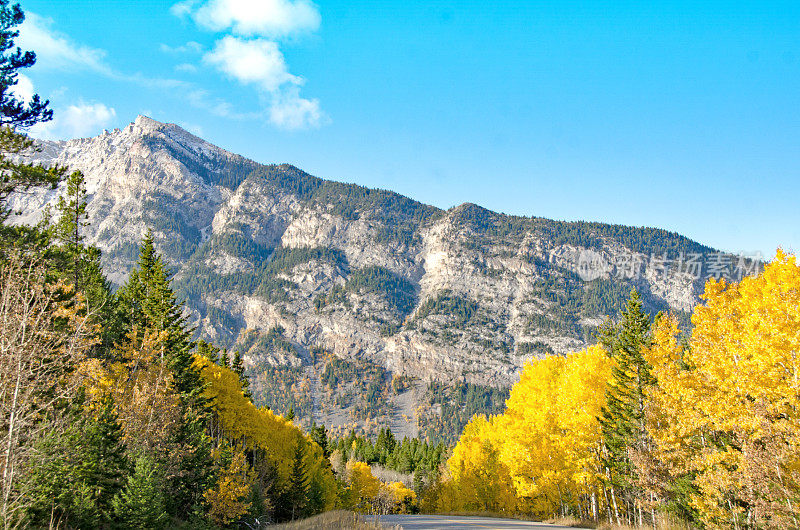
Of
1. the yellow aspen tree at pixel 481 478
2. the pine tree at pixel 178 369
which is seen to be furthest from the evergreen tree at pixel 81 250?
the yellow aspen tree at pixel 481 478

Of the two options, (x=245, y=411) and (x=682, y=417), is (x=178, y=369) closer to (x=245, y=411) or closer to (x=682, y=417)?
(x=245, y=411)

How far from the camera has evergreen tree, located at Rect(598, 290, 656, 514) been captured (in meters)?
30.4

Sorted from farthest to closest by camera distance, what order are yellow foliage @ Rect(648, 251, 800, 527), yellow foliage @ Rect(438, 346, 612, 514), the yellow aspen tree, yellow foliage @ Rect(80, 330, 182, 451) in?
the yellow aspen tree → yellow foliage @ Rect(438, 346, 612, 514) → yellow foliage @ Rect(80, 330, 182, 451) → yellow foliage @ Rect(648, 251, 800, 527)

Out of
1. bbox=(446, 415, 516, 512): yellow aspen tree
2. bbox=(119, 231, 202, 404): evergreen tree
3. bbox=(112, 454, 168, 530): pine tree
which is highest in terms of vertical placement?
bbox=(119, 231, 202, 404): evergreen tree

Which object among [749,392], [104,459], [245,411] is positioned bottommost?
[245,411]

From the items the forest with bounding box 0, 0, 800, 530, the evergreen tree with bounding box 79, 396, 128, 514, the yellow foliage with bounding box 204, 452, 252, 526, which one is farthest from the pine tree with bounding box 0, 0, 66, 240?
the yellow foliage with bounding box 204, 452, 252, 526

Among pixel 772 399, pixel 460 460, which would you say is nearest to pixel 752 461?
pixel 772 399

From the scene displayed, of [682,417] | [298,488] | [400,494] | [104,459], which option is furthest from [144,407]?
[400,494]

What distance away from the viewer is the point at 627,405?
31.8m

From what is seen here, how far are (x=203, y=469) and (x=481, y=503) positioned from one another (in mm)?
47556

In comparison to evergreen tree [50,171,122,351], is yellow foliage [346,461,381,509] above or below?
below

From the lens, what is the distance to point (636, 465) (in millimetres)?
26688

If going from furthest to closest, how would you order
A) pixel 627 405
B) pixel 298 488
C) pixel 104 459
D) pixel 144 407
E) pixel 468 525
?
pixel 298 488
pixel 627 405
pixel 468 525
pixel 144 407
pixel 104 459

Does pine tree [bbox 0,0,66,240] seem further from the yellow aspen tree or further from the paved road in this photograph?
the yellow aspen tree
